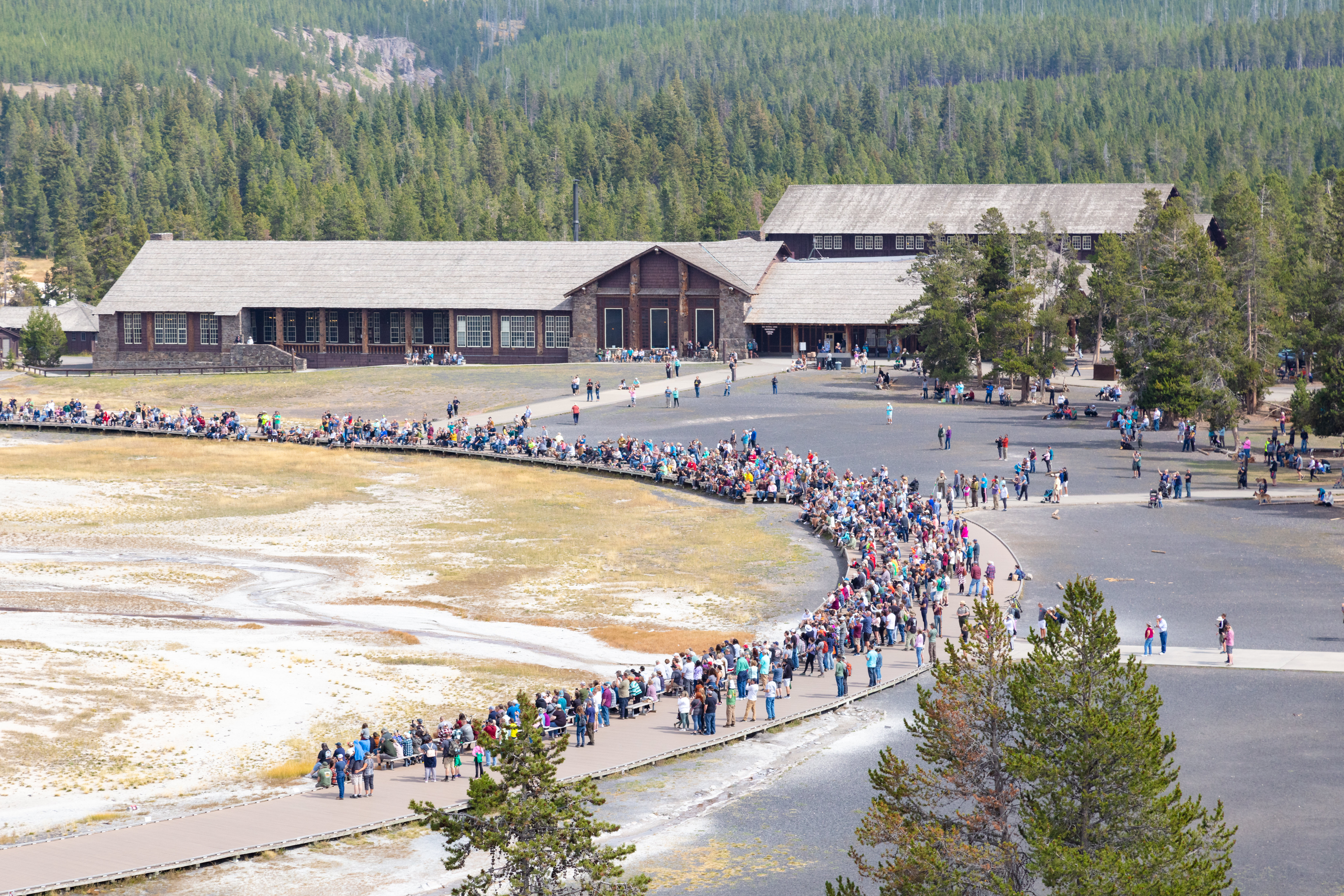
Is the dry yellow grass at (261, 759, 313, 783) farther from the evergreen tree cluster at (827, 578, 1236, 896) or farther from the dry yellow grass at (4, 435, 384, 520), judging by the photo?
the dry yellow grass at (4, 435, 384, 520)

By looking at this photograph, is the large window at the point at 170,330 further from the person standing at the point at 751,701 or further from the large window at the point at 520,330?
the person standing at the point at 751,701

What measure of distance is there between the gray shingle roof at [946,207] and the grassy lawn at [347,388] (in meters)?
33.1

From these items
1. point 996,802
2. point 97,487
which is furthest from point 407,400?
point 996,802

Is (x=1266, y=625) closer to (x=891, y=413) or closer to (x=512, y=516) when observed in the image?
(x=512, y=516)

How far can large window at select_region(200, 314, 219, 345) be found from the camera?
10100 centimetres

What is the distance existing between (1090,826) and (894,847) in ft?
24.9

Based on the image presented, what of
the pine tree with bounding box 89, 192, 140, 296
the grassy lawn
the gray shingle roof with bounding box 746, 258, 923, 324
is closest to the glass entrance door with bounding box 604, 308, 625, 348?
the grassy lawn

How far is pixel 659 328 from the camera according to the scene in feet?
322

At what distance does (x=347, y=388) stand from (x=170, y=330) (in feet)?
65.6

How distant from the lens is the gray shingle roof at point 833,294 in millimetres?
96062

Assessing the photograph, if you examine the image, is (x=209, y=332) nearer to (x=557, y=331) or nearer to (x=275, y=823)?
(x=557, y=331)

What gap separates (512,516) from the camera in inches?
2219

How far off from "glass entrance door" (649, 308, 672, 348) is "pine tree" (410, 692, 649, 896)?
8103 centimetres

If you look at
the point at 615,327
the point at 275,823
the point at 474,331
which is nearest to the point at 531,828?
the point at 275,823
